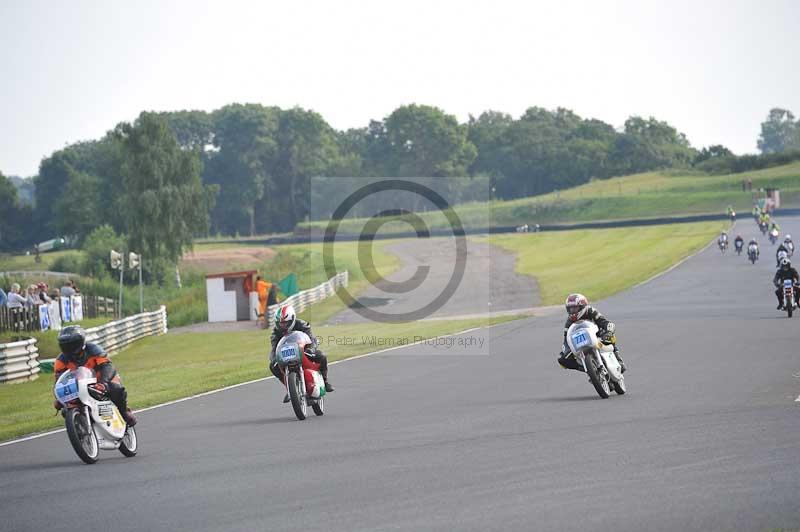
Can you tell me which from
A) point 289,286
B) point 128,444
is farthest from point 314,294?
point 128,444

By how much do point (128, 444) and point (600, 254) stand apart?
6439 cm

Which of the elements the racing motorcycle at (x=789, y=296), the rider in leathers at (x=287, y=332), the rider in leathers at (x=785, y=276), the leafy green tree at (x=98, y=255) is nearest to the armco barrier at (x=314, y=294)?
the leafy green tree at (x=98, y=255)

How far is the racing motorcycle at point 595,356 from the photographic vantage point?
15148 mm

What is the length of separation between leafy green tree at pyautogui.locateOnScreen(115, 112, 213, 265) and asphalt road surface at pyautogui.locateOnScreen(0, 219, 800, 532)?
6320 centimetres

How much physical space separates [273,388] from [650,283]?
32915 mm

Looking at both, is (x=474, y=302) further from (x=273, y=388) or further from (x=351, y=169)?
(x=351, y=169)

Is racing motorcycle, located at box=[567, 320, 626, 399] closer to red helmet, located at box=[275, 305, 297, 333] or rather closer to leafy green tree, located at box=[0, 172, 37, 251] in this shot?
red helmet, located at box=[275, 305, 297, 333]

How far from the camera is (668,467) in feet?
32.2

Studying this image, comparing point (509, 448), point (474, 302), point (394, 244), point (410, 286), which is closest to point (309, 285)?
point (410, 286)

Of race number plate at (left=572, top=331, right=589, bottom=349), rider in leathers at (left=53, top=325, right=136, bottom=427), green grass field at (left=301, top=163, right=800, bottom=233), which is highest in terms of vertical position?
green grass field at (left=301, top=163, right=800, bottom=233)

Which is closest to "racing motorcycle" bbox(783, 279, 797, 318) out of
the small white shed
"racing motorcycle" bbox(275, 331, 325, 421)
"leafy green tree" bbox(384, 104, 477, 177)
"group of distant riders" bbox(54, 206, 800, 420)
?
"group of distant riders" bbox(54, 206, 800, 420)

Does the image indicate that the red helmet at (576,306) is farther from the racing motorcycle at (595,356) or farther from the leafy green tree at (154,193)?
the leafy green tree at (154,193)

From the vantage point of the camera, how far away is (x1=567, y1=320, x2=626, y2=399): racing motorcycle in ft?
49.7

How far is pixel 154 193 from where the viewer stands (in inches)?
3206
